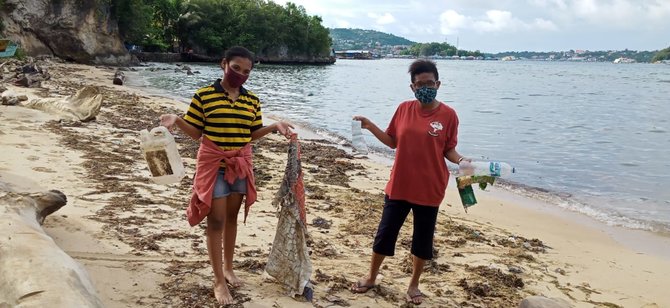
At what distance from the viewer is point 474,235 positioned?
20.2ft

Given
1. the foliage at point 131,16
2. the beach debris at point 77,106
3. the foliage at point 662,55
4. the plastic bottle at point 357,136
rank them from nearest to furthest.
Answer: the plastic bottle at point 357,136 < the beach debris at point 77,106 < the foliage at point 131,16 < the foliage at point 662,55

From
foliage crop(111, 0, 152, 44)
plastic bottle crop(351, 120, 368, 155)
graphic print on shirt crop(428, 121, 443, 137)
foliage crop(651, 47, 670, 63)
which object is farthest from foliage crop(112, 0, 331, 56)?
foliage crop(651, 47, 670, 63)

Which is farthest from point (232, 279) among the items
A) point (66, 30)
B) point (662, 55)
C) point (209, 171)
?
point (662, 55)

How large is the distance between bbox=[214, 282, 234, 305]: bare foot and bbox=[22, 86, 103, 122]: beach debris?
811 centimetres

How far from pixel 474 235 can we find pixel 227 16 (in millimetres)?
74050

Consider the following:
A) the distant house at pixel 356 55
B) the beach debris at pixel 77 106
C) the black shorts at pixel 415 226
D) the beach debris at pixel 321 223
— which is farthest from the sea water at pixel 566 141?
the distant house at pixel 356 55

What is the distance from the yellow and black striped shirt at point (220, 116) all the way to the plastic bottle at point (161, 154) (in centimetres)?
29

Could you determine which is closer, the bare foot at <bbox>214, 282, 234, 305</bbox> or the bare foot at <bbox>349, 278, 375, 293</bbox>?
the bare foot at <bbox>214, 282, 234, 305</bbox>

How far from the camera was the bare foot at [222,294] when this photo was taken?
3.58 m

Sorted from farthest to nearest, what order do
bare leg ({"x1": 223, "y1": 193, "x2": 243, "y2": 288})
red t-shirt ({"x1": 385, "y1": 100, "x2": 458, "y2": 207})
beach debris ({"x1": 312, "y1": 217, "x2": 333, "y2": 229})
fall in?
beach debris ({"x1": 312, "y1": 217, "x2": 333, "y2": 229}), red t-shirt ({"x1": 385, "y1": 100, "x2": 458, "y2": 207}), bare leg ({"x1": 223, "y1": 193, "x2": 243, "y2": 288})

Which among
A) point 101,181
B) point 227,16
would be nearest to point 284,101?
point 101,181

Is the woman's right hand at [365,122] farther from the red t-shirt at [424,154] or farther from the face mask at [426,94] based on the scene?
the face mask at [426,94]

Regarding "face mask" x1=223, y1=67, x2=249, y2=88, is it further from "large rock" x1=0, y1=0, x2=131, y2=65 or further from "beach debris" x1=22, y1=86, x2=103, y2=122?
"large rock" x1=0, y1=0, x2=131, y2=65

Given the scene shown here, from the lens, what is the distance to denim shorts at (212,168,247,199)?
3.54 m
